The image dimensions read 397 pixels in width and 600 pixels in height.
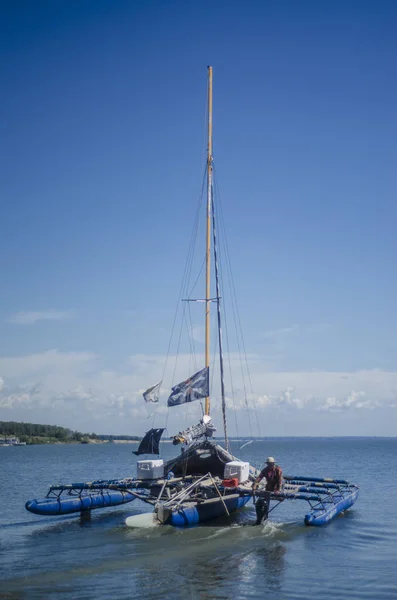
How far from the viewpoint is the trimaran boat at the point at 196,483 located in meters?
23.9

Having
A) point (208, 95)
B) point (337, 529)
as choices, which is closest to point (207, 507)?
point (337, 529)

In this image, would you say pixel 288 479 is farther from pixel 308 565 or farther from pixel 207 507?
pixel 308 565

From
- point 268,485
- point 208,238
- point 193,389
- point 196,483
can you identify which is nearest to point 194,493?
point 196,483

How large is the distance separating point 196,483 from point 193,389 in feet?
14.8

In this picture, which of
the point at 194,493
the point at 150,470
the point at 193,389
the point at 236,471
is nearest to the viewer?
the point at 194,493

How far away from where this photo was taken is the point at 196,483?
968 inches

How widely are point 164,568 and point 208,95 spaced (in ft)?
79.5

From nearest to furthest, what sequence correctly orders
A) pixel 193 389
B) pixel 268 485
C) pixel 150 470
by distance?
pixel 268 485
pixel 150 470
pixel 193 389

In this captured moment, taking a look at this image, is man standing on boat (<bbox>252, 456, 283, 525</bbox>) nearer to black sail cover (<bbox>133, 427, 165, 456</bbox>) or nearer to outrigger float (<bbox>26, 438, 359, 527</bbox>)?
outrigger float (<bbox>26, 438, 359, 527</bbox>)

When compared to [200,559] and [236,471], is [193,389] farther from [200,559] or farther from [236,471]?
[200,559]

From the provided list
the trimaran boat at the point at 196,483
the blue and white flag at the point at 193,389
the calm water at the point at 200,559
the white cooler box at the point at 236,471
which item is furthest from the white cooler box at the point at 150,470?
the white cooler box at the point at 236,471

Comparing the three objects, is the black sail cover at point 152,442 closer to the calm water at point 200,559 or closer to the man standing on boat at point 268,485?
the calm water at point 200,559

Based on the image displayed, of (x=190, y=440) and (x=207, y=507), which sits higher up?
(x=190, y=440)

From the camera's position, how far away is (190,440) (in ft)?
88.7
